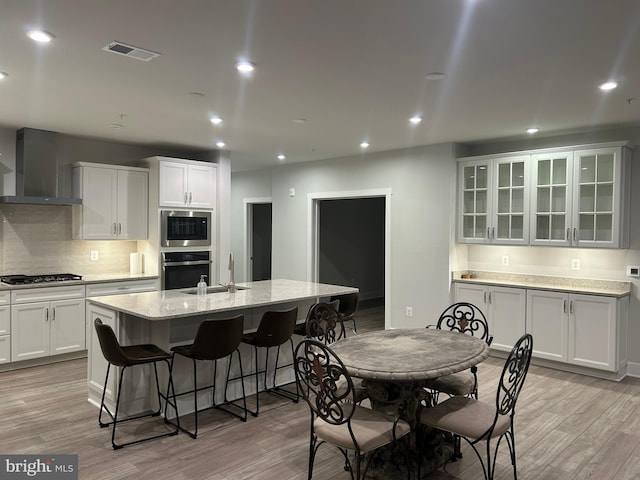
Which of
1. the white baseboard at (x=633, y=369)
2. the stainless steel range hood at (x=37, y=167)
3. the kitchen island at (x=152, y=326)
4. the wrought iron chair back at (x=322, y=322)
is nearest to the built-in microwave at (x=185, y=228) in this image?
the stainless steel range hood at (x=37, y=167)

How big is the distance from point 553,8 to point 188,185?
484cm

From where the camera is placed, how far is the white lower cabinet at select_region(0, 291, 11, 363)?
481cm

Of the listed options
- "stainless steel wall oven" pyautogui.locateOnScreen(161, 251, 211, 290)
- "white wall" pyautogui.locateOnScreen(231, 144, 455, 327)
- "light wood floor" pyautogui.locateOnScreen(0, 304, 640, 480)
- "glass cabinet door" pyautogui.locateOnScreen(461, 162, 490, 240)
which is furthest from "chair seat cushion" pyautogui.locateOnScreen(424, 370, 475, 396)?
"stainless steel wall oven" pyautogui.locateOnScreen(161, 251, 211, 290)

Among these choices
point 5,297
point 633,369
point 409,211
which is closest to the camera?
point 5,297

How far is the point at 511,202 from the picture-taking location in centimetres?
550

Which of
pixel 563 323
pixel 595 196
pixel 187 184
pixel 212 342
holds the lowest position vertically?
pixel 563 323

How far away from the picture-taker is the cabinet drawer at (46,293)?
4.89 m

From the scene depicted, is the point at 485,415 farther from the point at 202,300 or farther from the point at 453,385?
the point at 202,300

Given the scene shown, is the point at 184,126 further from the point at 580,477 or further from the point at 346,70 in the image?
the point at 580,477

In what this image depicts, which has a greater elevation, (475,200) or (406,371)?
(475,200)

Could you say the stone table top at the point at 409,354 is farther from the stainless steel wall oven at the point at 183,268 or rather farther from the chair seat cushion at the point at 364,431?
the stainless steel wall oven at the point at 183,268

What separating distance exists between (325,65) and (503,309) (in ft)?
12.1

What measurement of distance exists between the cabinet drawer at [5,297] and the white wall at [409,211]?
393 cm

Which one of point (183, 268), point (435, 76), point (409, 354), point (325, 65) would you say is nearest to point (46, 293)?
point (183, 268)
